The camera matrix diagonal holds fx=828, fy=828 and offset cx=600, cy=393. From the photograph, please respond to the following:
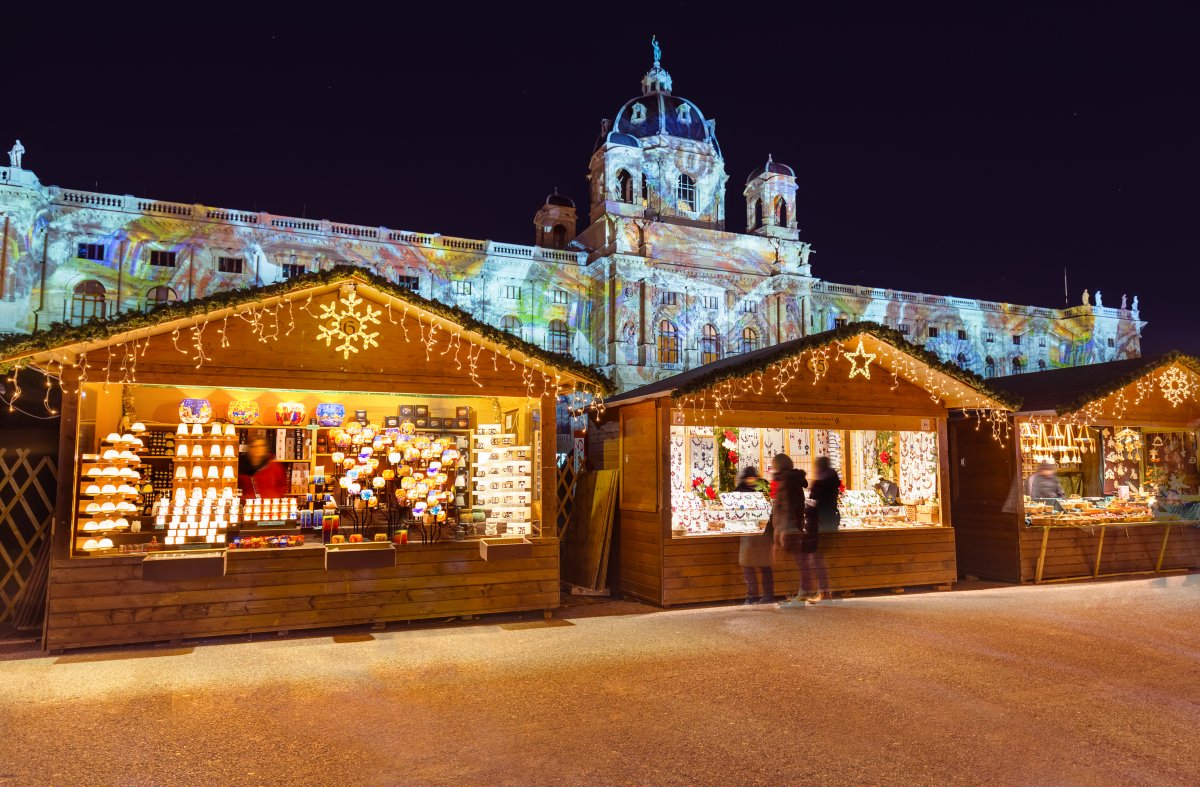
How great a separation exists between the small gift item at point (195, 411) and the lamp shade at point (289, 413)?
2.42 feet

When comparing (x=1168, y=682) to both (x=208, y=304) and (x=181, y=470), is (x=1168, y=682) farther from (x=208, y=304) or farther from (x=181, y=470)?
(x=181, y=470)

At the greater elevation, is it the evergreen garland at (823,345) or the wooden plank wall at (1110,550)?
the evergreen garland at (823,345)

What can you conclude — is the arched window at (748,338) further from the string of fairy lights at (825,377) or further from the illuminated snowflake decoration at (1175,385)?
the string of fairy lights at (825,377)

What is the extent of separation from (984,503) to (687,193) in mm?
28345

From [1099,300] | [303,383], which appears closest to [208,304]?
[303,383]

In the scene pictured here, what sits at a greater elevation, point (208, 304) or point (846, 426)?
point (208, 304)

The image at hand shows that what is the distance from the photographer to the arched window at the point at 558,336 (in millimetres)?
33281

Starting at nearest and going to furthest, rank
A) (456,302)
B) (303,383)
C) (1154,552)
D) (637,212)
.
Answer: (303,383) → (1154,552) → (456,302) → (637,212)

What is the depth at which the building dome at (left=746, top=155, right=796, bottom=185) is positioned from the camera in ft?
124

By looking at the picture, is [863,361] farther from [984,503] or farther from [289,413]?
[289,413]

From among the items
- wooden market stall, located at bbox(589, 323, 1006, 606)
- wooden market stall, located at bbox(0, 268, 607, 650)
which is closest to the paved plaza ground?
wooden market stall, located at bbox(0, 268, 607, 650)

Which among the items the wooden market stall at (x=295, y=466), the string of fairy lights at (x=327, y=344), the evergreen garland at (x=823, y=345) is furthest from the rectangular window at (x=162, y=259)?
the evergreen garland at (x=823, y=345)

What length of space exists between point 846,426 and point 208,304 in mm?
7173

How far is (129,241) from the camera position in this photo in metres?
27.4
